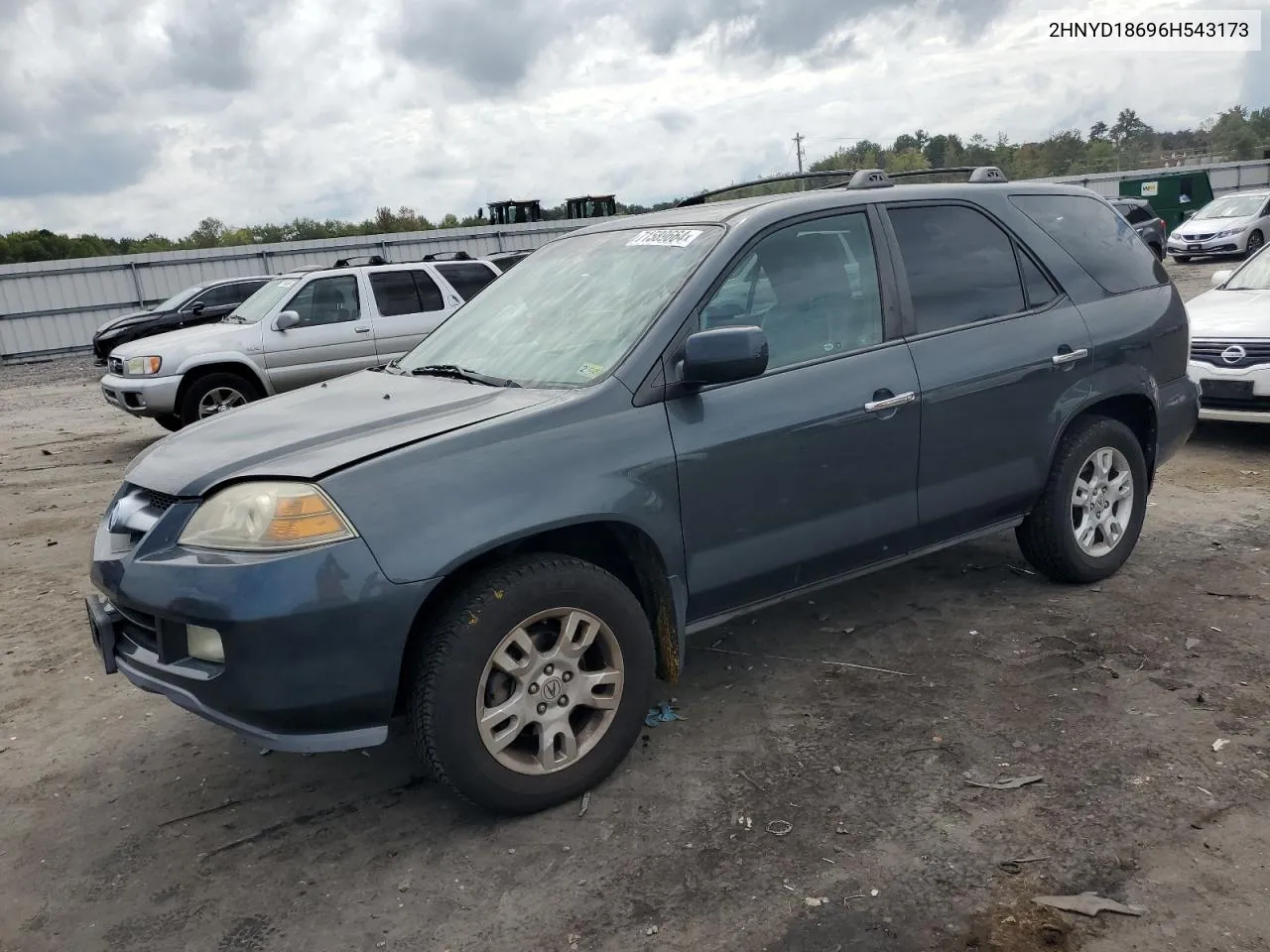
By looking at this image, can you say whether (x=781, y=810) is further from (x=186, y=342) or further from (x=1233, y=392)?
(x=186, y=342)

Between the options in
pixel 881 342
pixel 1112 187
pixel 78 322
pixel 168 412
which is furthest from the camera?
pixel 1112 187

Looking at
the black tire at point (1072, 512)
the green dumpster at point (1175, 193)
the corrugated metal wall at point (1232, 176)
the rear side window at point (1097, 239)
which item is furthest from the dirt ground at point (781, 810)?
the corrugated metal wall at point (1232, 176)

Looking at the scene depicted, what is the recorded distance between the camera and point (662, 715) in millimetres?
3746

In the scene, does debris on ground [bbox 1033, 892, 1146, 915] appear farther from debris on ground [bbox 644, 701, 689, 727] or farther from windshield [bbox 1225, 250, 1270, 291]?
windshield [bbox 1225, 250, 1270, 291]

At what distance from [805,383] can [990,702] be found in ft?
4.45

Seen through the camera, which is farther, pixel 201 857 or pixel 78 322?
pixel 78 322

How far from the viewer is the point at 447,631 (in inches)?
112

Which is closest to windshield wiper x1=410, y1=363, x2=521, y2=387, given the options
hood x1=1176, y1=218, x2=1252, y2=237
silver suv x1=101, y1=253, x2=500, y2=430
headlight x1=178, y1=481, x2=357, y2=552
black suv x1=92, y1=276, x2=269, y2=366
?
headlight x1=178, y1=481, x2=357, y2=552

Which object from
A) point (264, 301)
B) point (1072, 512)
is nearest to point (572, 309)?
point (1072, 512)

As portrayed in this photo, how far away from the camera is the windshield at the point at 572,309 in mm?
3439

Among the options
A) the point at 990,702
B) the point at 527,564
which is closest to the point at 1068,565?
the point at 990,702

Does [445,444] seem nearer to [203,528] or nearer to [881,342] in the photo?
[203,528]

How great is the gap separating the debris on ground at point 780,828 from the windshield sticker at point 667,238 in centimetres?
201

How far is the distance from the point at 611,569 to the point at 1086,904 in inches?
66.2
